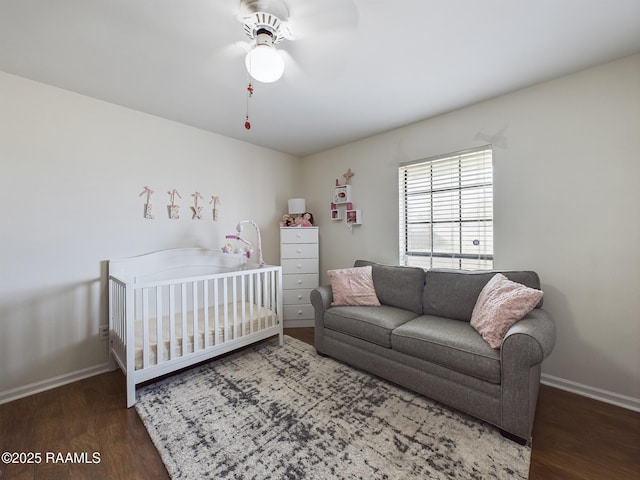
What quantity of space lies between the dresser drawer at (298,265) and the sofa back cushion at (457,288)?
4.93 ft

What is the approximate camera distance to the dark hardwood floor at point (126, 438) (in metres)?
1.35

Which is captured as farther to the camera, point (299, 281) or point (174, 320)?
point (299, 281)

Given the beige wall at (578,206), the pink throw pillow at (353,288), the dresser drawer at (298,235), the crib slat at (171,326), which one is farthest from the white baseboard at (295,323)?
the beige wall at (578,206)

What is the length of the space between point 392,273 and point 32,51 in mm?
3176

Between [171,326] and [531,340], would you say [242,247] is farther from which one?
[531,340]

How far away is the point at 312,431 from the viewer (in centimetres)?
160

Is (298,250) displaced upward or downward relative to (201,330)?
upward

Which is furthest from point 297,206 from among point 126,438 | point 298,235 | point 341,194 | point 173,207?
point 126,438

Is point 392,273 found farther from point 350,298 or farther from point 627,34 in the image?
point 627,34

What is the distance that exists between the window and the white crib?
157cm

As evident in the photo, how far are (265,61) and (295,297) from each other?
2.61 meters

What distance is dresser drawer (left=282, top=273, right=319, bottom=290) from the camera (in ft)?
11.2

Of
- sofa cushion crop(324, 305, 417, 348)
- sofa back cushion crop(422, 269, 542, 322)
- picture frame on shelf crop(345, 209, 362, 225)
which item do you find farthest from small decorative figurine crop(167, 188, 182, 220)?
sofa back cushion crop(422, 269, 542, 322)

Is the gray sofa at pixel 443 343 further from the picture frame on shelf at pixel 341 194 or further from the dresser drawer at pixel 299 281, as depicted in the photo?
the picture frame on shelf at pixel 341 194
